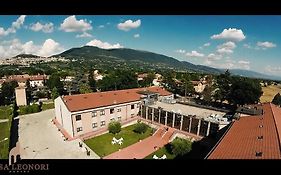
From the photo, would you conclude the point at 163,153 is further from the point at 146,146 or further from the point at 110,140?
the point at 110,140

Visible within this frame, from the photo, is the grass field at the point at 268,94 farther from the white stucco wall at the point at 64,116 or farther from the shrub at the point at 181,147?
the white stucco wall at the point at 64,116

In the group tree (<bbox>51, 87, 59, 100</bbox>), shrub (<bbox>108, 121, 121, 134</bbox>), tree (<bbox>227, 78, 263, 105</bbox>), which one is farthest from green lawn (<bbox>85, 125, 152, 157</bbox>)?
tree (<bbox>51, 87, 59, 100</bbox>)

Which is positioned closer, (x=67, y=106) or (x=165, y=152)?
(x=165, y=152)

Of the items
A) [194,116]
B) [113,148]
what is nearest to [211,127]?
[194,116]

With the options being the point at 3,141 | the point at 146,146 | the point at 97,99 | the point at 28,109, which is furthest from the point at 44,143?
the point at 28,109
